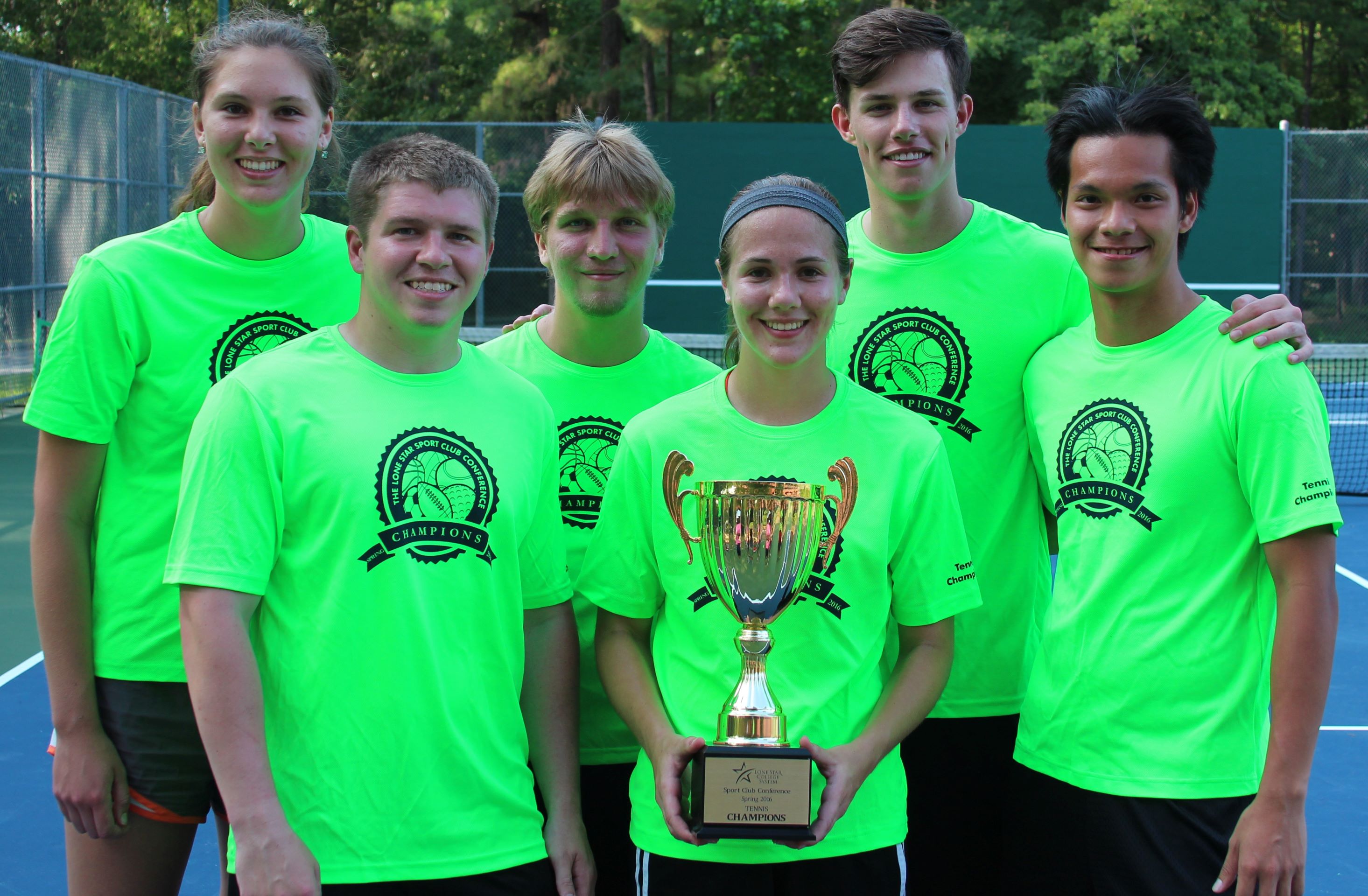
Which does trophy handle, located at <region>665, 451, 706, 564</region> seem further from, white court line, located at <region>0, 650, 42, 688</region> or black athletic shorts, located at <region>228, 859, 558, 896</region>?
white court line, located at <region>0, 650, 42, 688</region>

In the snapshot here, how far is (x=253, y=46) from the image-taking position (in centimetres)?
271

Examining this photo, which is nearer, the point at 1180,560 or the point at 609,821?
the point at 1180,560

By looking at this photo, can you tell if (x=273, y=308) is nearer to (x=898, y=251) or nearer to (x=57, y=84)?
(x=898, y=251)

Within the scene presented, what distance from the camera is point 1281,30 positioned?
2788 centimetres

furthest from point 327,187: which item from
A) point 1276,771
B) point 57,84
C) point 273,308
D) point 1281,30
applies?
point 1281,30

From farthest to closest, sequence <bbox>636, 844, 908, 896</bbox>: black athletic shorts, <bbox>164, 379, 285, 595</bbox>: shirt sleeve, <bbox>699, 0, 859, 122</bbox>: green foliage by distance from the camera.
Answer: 1. <bbox>699, 0, 859, 122</bbox>: green foliage
2. <bbox>636, 844, 908, 896</bbox>: black athletic shorts
3. <bbox>164, 379, 285, 595</bbox>: shirt sleeve

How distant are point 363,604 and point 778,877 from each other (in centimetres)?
90

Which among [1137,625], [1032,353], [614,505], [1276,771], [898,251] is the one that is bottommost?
[1276,771]

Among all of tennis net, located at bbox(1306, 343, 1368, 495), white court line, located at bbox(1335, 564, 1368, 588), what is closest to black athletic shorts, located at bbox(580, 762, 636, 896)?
white court line, located at bbox(1335, 564, 1368, 588)

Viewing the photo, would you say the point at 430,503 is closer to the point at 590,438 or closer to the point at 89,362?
the point at 590,438

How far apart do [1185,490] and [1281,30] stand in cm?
2958

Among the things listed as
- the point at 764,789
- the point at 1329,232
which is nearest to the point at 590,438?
the point at 764,789

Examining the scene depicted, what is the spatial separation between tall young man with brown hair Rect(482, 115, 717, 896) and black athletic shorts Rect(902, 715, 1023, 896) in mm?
670

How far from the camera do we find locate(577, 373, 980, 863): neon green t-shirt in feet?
7.70
